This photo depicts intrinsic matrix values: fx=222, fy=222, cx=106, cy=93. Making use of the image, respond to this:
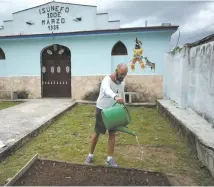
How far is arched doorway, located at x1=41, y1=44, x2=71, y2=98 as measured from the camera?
441 inches

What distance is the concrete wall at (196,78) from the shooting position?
4917 millimetres

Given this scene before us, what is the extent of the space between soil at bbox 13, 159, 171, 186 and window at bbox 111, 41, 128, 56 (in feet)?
25.6

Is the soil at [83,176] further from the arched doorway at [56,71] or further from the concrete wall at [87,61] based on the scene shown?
the arched doorway at [56,71]

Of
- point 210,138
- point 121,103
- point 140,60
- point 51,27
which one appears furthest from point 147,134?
point 51,27

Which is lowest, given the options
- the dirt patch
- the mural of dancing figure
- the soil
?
the dirt patch

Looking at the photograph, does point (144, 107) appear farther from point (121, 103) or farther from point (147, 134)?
point (121, 103)

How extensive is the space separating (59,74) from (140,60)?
416 centimetres

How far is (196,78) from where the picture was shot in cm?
590

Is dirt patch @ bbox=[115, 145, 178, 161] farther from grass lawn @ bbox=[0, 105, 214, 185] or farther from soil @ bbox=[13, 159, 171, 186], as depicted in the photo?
soil @ bbox=[13, 159, 171, 186]

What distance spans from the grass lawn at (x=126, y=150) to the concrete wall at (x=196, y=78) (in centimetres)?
93

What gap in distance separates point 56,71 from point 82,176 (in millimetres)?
8922

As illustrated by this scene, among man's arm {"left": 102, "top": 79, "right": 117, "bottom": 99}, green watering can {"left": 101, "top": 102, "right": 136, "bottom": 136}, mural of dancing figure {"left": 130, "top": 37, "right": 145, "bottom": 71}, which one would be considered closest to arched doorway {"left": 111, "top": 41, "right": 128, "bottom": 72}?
mural of dancing figure {"left": 130, "top": 37, "right": 145, "bottom": 71}

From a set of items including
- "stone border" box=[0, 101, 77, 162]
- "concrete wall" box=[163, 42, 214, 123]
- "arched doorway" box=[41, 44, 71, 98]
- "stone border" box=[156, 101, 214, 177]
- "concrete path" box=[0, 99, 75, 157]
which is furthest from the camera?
"arched doorway" box=[41, 44, 71, 98]

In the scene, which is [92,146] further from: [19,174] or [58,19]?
[58,19]
